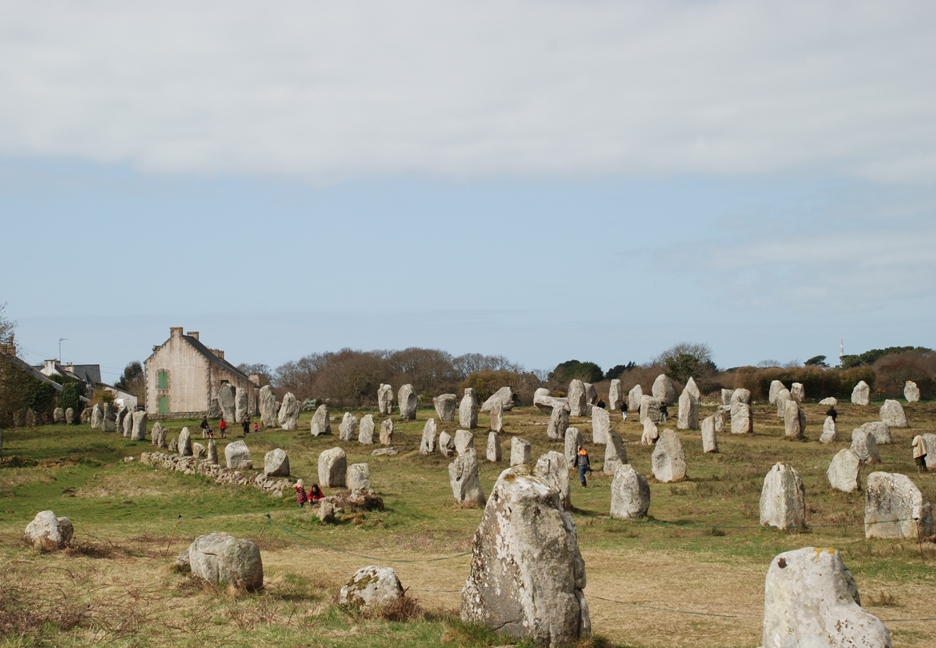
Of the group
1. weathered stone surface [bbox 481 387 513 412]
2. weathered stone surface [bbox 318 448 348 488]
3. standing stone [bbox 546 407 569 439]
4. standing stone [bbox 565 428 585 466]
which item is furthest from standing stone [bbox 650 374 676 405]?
weathered stone surface [bbox 318 448 348 488]

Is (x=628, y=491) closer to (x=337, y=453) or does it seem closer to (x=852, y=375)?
(x=337, y=453)

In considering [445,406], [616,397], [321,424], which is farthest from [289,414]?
[616,397]

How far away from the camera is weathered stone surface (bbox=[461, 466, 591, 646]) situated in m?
8.62

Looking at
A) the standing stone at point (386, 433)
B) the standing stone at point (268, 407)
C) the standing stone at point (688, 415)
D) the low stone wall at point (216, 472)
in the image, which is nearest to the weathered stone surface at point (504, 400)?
the standing stone at point (268, 407)

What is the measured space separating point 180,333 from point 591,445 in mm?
38321

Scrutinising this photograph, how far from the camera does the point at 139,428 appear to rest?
144ft

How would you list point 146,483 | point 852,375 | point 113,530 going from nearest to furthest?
point 113,530 → point 146,483 → point 852,375

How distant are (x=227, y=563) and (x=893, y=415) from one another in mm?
34068

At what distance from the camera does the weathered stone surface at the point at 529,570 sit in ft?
28.3

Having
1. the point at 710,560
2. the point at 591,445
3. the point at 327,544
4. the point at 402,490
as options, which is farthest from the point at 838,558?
the point at 591,445

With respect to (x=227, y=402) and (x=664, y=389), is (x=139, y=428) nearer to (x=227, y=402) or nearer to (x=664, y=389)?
(x=227, y=402)

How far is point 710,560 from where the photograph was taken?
14.4 metres

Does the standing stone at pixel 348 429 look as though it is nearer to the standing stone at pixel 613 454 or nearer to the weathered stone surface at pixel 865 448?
the standing stone at pixel 613 454

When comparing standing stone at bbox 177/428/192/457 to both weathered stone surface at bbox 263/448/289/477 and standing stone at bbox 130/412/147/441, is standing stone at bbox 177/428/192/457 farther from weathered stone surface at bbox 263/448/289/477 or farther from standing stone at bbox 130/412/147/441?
standing stone at bbox 130/412/147/441
